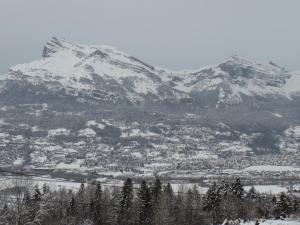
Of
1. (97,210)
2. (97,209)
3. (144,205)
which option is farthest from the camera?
(97,210)

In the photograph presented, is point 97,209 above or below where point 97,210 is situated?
above

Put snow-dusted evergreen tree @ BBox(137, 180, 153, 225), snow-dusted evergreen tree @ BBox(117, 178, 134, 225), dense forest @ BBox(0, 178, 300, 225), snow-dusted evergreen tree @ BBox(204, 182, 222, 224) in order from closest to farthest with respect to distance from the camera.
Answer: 1. dense forest @ BBox(0, 178, 300, 225)
2. snow-dusted evergreen tree @ BBox(137, 180, 153, 225)
3. snow-dusted evergreen tree @ BBox(117, 178, 134, 225)
4. snow-dusted evergreen tree @ BBox(204, 182, 222, 224)

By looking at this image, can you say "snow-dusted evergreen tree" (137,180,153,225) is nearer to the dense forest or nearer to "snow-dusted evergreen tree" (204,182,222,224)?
the dense forest

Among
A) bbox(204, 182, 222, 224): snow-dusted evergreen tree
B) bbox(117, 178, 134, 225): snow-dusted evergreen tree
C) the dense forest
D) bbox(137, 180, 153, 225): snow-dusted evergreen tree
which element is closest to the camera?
the dense forest

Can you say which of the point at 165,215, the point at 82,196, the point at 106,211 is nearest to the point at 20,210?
the point at 165,215

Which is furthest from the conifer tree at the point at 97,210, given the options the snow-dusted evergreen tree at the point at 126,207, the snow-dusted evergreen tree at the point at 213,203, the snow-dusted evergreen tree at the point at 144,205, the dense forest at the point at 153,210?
the snow-dusted evergreen tree at the point at 213,203

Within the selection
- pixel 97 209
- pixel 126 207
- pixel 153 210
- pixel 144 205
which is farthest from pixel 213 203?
pixel 97 209

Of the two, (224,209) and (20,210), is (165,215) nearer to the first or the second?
(224,209)

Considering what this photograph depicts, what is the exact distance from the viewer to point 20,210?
6700 cm

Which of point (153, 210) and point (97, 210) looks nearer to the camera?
point (153, 210)

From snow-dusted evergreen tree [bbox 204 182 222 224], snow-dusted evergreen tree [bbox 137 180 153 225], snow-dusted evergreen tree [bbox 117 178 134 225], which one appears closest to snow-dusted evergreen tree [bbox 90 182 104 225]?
snow-dusted evergreen tree [bbox 117 178 134 225]

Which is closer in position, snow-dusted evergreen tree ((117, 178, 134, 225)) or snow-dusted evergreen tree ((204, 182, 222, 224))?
snow-dusted evergreen tree ((117, 178, 134, 225))

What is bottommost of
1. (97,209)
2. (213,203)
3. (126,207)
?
(97,209)

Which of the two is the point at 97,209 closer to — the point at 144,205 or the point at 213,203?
the point at 144,205
